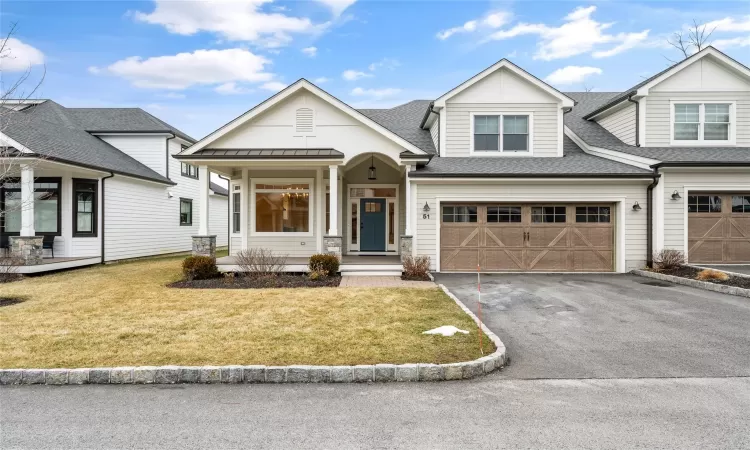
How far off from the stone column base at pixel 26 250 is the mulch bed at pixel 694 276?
1884 centimetres

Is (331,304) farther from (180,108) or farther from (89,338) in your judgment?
(180,108)

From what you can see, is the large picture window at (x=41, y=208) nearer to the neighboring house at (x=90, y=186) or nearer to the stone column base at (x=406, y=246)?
the neighboring house at (x=90, y=186)

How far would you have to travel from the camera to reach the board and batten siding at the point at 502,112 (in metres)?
13.7

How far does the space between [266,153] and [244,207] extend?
252 centimetres

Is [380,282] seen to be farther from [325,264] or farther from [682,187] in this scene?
[682,187]

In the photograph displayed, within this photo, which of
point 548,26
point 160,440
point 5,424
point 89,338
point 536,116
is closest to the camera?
point 160,440

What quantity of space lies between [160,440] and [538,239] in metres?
11.7

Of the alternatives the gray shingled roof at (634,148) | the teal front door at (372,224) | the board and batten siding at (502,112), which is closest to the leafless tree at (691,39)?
the gray shingled roof at (634,148)

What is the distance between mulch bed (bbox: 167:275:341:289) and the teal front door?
4.07 meters

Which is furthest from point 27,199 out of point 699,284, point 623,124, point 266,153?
point 623,124

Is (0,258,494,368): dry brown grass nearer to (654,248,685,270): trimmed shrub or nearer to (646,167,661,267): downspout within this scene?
(654,248,685,270): trimmed shrub

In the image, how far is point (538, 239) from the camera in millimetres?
12375

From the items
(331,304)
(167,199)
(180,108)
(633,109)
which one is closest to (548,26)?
(633,109)

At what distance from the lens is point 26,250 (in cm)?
1156
